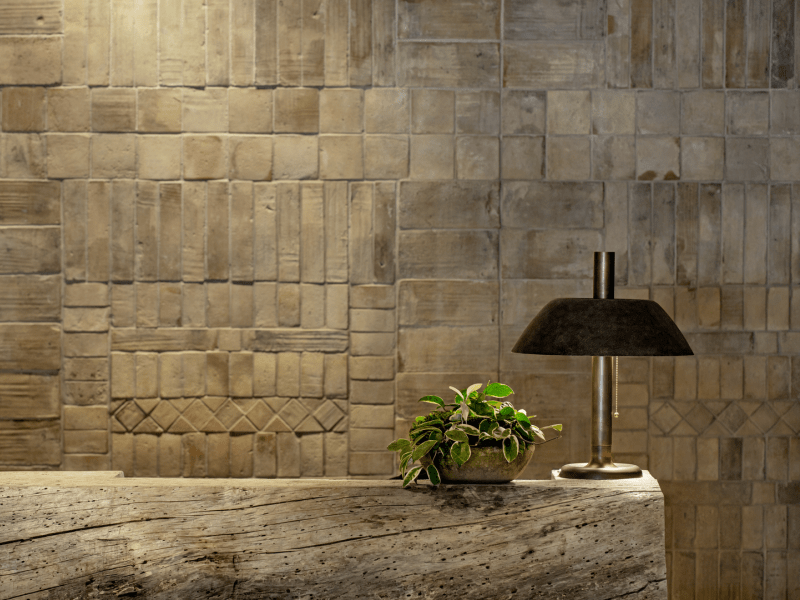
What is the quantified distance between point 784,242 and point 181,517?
2.68 meters

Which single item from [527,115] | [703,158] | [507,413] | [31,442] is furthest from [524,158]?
[31,442]

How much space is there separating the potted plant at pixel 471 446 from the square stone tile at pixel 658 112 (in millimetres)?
1637

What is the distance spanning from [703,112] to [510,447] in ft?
6.39

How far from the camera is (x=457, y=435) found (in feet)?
6.50

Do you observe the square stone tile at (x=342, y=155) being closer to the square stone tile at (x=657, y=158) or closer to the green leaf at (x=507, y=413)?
the square stone tile at (x=657, y=158)

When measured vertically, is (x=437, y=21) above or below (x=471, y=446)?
above

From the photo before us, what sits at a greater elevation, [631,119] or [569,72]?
[569,72]

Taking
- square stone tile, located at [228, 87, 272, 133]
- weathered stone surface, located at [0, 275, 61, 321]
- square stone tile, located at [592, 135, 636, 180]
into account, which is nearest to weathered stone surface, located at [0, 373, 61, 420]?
weathered stone surface, located at [0, 275, 61, 321]

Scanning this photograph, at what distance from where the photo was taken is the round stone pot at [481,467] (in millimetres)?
1987

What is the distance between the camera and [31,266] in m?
3.13

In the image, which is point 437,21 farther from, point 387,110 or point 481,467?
point 481,467

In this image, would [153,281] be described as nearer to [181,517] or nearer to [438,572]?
[181,517]

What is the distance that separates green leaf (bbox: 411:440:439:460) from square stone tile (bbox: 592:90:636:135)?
177 centimetres

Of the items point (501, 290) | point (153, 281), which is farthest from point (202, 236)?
point (501, 290)
